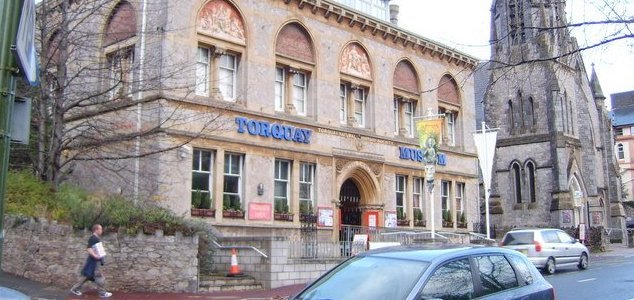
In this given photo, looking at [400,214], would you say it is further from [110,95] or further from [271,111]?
[110,95]

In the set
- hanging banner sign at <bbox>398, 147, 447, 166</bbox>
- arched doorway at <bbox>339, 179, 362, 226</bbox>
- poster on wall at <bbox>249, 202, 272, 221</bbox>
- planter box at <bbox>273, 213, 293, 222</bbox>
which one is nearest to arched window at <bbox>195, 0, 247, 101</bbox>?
poster on wall at <bbox>249, 202, 272, 221</bbox>

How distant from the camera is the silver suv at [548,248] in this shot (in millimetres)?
22183

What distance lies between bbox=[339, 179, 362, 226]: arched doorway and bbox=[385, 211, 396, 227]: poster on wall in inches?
48.0

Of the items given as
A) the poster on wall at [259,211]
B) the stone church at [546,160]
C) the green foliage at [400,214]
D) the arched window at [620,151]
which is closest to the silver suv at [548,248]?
the green foliage at [400,214]

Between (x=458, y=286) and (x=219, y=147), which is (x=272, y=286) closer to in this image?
(x=219, y=147)

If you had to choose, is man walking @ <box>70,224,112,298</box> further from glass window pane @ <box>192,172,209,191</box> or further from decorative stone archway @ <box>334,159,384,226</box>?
decorative stone archway @ <box>334,159,384,226</box>

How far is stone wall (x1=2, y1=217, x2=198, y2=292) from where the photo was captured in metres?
15.9

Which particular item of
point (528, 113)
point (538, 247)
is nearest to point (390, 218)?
point (538, 247)

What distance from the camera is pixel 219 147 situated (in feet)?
72.5

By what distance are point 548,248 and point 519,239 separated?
3.58 feet

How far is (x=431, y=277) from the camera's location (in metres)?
6.13

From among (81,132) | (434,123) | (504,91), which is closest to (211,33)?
(81,132)

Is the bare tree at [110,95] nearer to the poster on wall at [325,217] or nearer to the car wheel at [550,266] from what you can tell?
the poster on wall at [325,217]

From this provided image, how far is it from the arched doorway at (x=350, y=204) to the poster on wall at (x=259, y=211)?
17.4 feet
